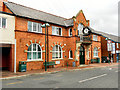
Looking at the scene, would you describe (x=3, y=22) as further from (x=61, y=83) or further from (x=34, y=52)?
(x=61, y=83)

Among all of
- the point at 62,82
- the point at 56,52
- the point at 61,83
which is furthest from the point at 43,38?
the point at 61,83

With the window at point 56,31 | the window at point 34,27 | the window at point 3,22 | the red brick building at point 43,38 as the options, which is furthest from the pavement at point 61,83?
the window at point 56,31

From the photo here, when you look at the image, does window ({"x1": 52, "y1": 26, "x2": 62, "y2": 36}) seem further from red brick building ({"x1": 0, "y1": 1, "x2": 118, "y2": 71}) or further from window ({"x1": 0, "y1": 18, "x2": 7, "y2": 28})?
window ({"x1": 0, "y1": 18, "x2": 7, "y2": 28})

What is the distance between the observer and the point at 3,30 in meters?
13.9

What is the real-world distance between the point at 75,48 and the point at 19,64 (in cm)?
979

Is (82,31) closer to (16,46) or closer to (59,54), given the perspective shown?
(59,54)

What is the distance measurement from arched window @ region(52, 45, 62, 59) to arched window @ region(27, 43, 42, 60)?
2813 millimetres

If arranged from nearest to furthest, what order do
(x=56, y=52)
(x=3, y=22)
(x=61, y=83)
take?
(x=61, y=83), (x=3, y=22), (x=56, y=52)

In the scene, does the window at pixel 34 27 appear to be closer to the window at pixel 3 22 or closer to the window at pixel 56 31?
the window at pixel 56 31

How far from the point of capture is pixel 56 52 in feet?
66.6

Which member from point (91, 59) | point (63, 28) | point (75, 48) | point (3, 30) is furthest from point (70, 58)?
point (3, 30)

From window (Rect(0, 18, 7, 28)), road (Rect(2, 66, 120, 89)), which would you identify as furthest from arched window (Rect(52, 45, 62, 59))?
road (Rect(2, 66, 120, 89))

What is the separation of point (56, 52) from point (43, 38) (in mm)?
3613

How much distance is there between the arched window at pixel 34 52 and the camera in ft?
54.0
